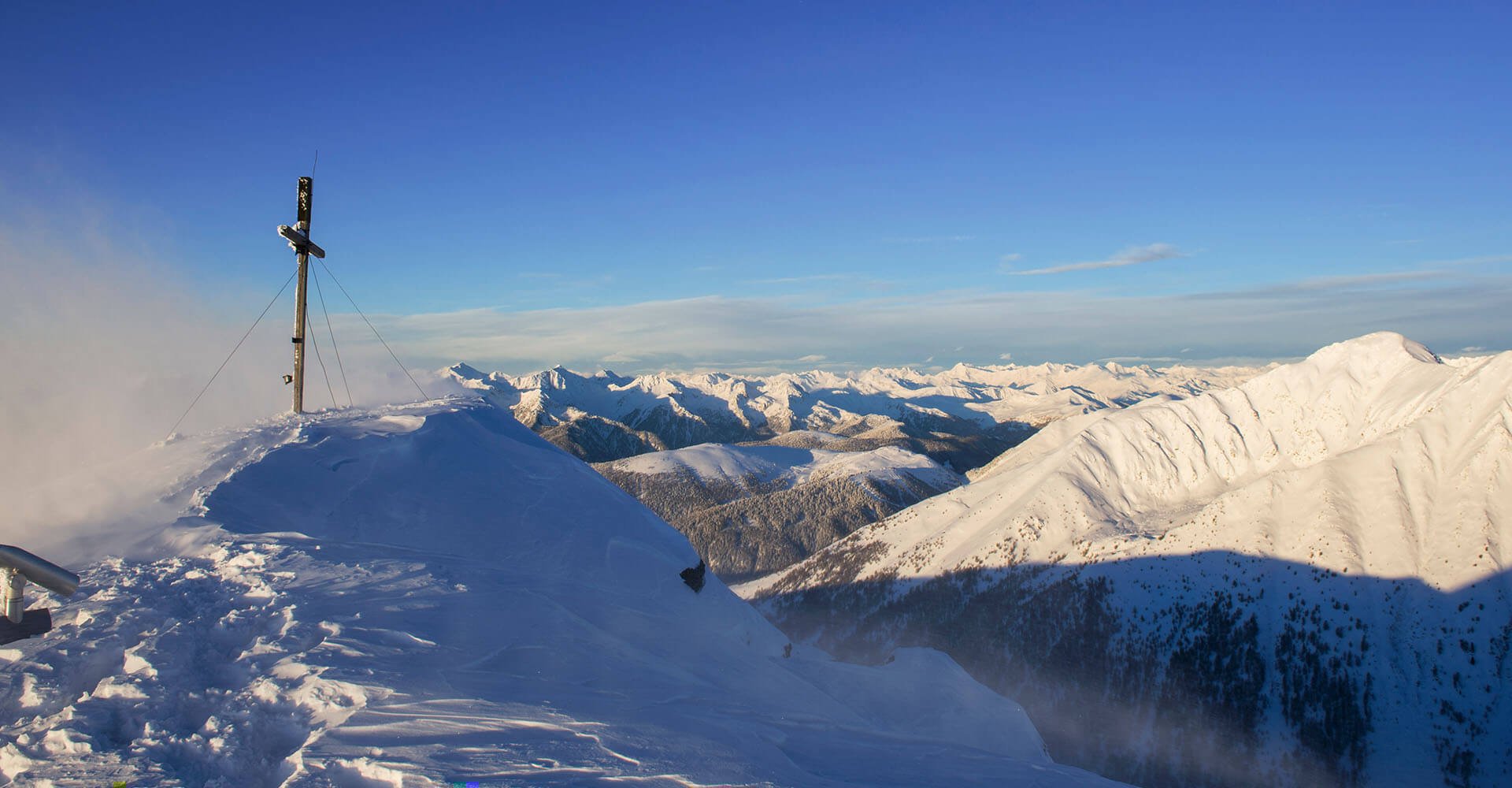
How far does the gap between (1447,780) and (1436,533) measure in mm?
21846

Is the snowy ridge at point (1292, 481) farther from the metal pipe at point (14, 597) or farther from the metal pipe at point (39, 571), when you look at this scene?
the metal pipe at point (14, 597)

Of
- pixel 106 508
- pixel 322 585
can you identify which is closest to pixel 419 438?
pixel 106 508

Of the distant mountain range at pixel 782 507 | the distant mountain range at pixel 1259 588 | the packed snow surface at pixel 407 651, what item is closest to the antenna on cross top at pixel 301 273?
the packed snow surface at pixel 407 651

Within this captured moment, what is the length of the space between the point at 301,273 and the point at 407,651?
59.2 feet

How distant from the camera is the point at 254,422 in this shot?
23.1 metres

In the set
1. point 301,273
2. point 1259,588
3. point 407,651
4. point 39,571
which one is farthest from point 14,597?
point 1259,588

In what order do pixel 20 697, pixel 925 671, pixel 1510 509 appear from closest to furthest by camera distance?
pixel 20 697, pixel 925 671, pixel 1510 509

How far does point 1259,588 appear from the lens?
6681cm

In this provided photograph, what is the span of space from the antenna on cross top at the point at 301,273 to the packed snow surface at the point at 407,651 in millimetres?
1471

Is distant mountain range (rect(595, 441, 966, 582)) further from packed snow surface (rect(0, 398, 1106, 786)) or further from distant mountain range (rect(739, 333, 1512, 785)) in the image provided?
packed snow surface (rect(0, 398, 1106, 786))

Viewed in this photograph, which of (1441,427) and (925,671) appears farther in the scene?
(1441,427)

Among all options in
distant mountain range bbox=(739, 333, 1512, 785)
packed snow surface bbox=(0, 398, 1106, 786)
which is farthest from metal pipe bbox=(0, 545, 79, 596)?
distant mountain range bbox=(739, 333, 1512, 785)

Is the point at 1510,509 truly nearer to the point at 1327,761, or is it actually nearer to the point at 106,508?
the point at 1327,761

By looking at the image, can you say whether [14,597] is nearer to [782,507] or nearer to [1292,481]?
[1292,481]
